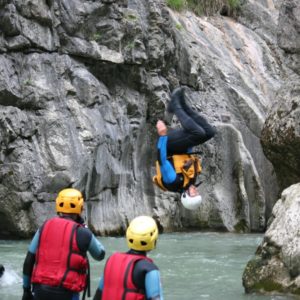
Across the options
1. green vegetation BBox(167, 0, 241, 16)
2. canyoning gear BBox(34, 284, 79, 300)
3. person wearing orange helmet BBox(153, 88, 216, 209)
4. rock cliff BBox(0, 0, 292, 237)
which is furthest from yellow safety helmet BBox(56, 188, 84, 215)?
green vegetation BBox(167, 0, 241, 16)

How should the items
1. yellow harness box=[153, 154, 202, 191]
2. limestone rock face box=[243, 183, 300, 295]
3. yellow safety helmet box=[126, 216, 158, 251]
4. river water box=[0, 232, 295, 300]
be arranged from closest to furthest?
1. yellow safety helmet box=[126, 216, 158, 251]
2. yellow harness box=[153, 154, 202, 191]
3. limestone rock face box=[243, 183, 300, 295]
4. river water box=[0, 232, 295, 300]

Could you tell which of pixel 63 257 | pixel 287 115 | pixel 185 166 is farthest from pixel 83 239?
pixel 287 115

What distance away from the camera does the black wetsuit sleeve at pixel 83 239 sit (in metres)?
5.46

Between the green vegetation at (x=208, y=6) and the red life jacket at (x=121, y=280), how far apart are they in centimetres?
1949

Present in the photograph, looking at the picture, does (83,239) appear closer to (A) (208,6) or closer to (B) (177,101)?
(B) (177,101)

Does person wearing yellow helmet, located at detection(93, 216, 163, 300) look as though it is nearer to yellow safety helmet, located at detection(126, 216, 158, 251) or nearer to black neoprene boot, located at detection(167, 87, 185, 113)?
yellow safety helmet, located at detection(126, 216, 158, 251)

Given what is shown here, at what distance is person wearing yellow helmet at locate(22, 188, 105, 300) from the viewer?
17.8ft

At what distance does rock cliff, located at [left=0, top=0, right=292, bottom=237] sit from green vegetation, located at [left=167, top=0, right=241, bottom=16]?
806 millimetres

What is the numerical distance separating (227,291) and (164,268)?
2.51 m

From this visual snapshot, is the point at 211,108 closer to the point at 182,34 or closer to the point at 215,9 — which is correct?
the point at 182,34

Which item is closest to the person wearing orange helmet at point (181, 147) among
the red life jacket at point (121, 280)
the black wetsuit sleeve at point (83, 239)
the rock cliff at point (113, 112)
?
the black wetsuit sleeve at point (83, 239)

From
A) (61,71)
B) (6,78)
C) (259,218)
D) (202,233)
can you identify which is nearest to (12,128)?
(6,78)

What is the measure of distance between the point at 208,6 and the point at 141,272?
21.7m

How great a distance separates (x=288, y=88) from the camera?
1323cm
